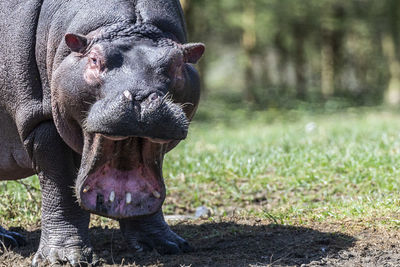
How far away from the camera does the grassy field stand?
5.45 m

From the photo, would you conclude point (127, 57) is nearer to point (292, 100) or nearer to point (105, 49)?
point (105, 49)

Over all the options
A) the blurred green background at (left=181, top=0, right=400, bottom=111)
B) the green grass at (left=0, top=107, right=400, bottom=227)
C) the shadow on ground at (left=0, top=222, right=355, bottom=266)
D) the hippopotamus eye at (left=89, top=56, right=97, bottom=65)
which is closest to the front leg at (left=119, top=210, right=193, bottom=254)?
the shadow on ground at (left=0, top=222, right=355, bottom=266)

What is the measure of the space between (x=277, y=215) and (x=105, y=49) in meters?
2.54

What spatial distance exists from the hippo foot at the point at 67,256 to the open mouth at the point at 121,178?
0.62m

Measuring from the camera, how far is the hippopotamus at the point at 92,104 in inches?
141

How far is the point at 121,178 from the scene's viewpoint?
379 cm

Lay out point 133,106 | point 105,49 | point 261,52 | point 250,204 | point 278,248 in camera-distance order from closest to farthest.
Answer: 1. point 133,106
2. point 105,49
3. point 278,248
4. point 250,204
5. point 261,52

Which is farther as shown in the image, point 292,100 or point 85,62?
point 292,100

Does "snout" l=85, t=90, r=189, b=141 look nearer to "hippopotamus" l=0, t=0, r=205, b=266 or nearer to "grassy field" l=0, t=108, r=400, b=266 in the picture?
"hippopotamus" l=0, t=0, r=205, b=266

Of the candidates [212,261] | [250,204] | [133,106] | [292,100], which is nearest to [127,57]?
[133,106]

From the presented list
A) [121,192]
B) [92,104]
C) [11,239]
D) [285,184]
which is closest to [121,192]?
[121,192]

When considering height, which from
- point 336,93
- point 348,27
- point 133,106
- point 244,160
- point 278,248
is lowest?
point 336,93

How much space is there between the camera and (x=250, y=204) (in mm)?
6449

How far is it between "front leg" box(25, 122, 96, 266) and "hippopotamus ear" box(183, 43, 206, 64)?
105cm
